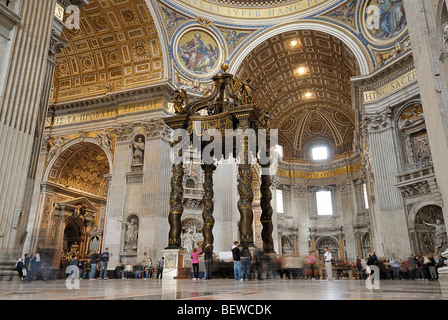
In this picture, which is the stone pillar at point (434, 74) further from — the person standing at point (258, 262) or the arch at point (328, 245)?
the arch at point (328, 245)

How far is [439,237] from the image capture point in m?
12.0

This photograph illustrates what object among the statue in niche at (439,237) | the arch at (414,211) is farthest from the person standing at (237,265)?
the statue in niche at (439,237)

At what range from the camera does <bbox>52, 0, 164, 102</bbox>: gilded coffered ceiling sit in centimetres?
1609

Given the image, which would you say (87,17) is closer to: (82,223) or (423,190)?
(82,223)

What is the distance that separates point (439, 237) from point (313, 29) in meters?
11.6

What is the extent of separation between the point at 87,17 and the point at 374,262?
1595 centimetres

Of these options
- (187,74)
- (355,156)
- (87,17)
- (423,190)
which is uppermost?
(87,17)

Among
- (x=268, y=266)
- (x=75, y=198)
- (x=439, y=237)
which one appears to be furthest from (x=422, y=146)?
(x=75, y=198)

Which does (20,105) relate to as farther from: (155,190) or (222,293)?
(155,190)

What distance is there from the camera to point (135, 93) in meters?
16.1

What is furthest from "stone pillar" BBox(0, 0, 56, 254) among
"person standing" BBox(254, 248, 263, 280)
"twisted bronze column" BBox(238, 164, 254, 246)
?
"person standing" BBox(254, 248, 263, 280)
